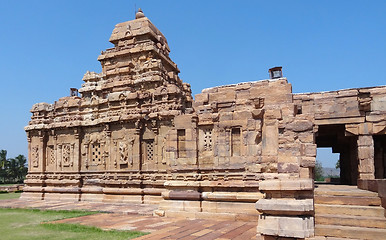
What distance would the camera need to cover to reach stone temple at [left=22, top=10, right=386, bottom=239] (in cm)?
694

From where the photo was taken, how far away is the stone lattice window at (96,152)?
61.9 feet

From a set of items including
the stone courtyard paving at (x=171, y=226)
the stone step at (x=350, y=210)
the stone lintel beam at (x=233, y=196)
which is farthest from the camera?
the stone lintel beam at (x=233, y=196)

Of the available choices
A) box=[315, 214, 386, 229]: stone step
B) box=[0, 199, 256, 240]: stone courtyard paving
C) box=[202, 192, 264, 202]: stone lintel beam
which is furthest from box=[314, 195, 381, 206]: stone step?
box=[202, 192, 264, 202]: stone lintel beam

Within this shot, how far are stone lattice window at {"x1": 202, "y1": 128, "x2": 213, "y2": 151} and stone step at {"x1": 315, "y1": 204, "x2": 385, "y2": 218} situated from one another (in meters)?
4.79

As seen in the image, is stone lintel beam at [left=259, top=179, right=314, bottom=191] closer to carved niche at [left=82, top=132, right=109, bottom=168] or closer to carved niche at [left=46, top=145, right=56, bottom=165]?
carved niche at [left=82, top=132, right=109, bottom=168]

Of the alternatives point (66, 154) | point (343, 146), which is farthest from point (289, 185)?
point (66, 154)

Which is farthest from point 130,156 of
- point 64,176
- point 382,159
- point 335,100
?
point 382,159

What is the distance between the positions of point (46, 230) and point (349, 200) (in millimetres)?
8011

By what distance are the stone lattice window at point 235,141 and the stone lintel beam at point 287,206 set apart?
5.00 m

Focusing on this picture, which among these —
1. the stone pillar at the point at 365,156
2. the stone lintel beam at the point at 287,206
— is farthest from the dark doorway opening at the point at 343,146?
the stone lintel beam at the point at 287,206

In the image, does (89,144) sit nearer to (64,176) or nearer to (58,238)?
(64,176)

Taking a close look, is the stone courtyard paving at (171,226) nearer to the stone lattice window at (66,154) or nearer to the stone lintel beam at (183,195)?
the stone lintel beam at (183,195)

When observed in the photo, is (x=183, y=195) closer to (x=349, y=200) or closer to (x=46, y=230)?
(x=46, y=230)

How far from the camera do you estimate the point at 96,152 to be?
19016 millimetres
